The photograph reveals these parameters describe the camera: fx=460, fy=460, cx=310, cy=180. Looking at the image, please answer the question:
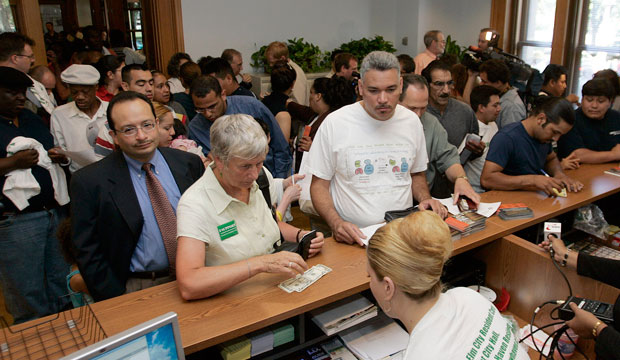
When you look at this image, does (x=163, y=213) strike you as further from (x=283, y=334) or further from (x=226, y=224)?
(x=283, y=334)

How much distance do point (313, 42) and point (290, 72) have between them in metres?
3.50

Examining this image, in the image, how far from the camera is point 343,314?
1.88m

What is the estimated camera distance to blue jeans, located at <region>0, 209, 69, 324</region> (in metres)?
2.79

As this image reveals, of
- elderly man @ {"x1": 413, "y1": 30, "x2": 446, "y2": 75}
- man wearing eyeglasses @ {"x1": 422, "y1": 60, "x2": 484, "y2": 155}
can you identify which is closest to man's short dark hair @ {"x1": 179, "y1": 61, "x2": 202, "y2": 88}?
man wearing eyeglasses @ {"x1": 422, "y1": 60, "x2": 484, "y2": 155}

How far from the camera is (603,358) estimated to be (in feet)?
5.73

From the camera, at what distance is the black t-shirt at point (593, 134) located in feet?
12.2

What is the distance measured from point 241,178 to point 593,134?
10.7 feet

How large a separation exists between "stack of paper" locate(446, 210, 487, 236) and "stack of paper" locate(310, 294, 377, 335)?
2.02 feet

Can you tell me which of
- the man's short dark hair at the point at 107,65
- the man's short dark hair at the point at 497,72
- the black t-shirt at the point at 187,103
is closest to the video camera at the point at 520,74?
the man's short dark hair at the point at 497,72

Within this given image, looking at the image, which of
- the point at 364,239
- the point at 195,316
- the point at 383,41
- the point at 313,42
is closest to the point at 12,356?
the point at 195,316

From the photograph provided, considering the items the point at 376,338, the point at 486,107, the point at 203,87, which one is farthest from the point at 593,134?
the point at 203,87

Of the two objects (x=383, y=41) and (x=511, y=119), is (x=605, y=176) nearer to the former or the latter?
(x=511, y=119)

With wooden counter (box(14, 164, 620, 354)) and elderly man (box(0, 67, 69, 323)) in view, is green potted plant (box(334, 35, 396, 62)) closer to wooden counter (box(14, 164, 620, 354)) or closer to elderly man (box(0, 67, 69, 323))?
elderly man (box(0, 67, 69, 323))

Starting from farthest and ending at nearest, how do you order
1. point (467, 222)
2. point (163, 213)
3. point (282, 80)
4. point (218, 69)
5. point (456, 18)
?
point (456, 18), point (282, 80), point (218, 69), point (467, 222), point (163, 213)
